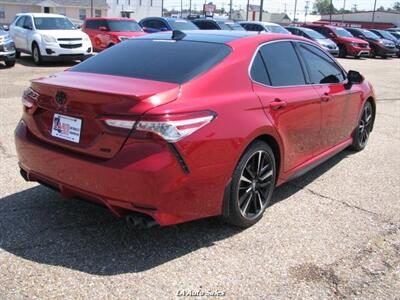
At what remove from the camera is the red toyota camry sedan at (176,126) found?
10.8 feet

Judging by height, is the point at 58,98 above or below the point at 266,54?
below

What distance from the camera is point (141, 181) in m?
3.26

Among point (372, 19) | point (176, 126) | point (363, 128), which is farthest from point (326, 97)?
point (372, 19)

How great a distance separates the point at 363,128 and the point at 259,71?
3140 mm

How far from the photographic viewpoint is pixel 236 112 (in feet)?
12.4

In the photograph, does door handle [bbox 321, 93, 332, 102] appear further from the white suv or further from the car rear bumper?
the white suv

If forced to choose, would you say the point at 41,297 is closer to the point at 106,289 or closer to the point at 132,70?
the point at 106,289

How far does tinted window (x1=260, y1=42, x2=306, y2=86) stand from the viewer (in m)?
4.46

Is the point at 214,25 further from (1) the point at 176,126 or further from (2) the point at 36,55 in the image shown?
(1) the point at 176,126

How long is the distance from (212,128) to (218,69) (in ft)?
1.91

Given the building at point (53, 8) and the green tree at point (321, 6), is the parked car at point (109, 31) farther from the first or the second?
the green tree at point (321, 6)

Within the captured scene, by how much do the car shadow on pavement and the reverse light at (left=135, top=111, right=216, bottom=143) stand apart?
0.95 metres

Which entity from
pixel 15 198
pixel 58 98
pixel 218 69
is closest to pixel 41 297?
pixel 58 98

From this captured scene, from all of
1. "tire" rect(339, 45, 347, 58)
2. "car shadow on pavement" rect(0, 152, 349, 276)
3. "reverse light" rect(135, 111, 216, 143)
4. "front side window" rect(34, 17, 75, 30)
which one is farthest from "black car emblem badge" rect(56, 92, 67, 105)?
"tire" rect(339, 45, 347, 58)
